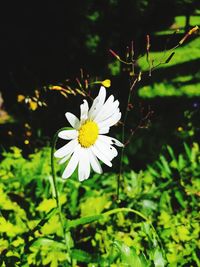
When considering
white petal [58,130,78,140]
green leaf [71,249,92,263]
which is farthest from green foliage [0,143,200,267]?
white petal [58,130,78,140]

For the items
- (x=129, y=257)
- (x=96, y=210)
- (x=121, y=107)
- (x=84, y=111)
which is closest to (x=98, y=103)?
(x=84, y=111)

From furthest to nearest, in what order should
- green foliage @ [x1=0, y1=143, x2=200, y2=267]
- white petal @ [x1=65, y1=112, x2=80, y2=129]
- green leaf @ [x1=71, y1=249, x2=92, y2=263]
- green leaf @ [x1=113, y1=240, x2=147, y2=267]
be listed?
green foliage @ [x1=0, y1=143, x2=200, y2=267], green leaf @ [x1=71, y1=249, x2=92, y2=263], green leaf @ [x1=113, y1=240, x2=147, y2=267], white petal @ [x1=65, y1=112, x2=80, y2=129]

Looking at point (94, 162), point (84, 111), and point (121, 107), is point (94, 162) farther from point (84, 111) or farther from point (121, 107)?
point (121, 107)

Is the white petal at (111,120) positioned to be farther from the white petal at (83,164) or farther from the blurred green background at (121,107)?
the blurred green background at (121,107)

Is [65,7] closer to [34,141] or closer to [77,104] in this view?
[77,104]

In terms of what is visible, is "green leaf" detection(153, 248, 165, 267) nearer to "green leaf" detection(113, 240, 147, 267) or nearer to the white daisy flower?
"green leaf" detection(113, 240, 147, 267)

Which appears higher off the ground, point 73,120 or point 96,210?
point 73,120
